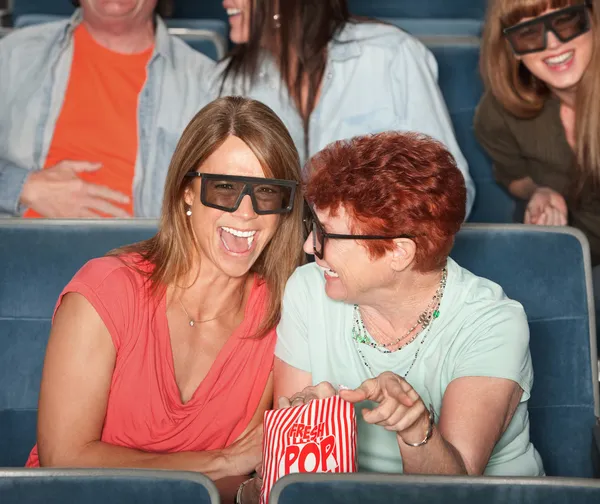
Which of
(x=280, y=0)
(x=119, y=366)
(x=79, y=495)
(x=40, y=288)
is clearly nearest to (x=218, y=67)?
(x=280, y=0)

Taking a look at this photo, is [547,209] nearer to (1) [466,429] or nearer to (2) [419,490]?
(1) [466,429]

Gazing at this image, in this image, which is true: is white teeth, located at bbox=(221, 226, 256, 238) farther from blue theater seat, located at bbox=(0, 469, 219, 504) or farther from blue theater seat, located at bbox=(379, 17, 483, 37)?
blue theater seat, located at bbox=(379, 17, 483, 37)

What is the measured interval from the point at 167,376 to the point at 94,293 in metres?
0.22

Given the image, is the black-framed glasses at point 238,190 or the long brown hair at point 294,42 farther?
the long brown hair at point 294,42

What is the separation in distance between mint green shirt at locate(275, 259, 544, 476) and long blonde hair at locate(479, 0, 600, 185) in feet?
2.85

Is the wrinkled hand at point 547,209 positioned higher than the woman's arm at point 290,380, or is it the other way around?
the wrinkled hand at point 547,209

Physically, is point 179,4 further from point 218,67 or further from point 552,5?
point 552,5

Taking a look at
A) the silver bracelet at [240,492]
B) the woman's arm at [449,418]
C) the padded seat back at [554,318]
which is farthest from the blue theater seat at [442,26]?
the silver bracelet at [240,492]

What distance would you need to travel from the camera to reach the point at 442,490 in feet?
4.02

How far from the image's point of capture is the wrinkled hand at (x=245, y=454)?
1.78 metres

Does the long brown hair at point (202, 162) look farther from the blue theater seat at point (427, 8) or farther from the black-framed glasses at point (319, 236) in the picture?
the blue theater seat at point (427, 8)

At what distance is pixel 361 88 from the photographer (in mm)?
2762

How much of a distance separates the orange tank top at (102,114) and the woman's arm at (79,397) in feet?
3.58

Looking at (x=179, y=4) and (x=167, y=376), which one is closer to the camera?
(x=167, y=376)
